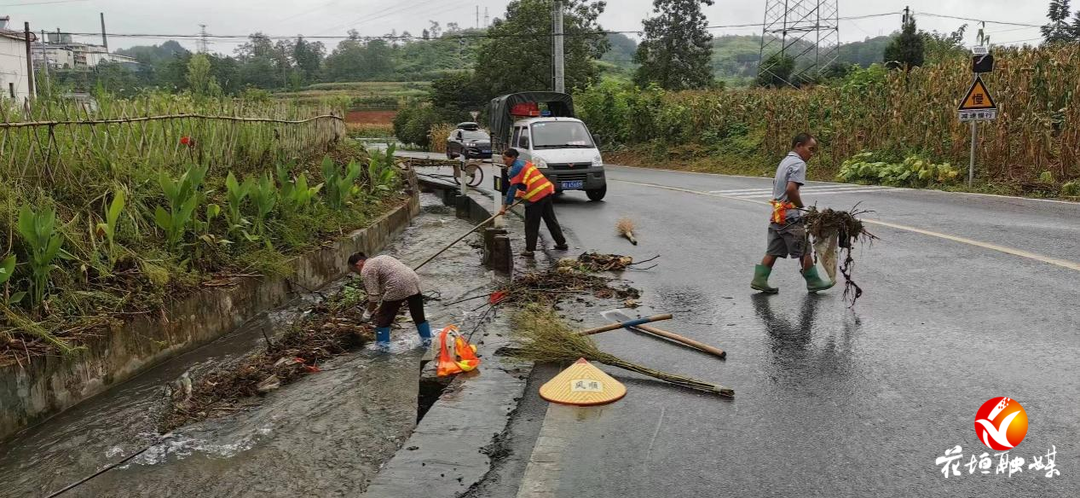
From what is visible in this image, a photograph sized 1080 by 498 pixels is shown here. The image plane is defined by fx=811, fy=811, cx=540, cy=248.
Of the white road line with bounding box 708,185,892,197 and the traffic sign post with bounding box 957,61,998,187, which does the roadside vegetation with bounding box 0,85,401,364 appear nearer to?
the white road line with bounding box 708,185,892,197

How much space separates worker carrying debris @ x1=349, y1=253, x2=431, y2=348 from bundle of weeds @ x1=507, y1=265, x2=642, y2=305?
0.96 meters

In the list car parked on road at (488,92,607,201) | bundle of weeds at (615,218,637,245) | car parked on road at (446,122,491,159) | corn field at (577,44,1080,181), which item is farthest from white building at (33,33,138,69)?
bundle of weeds at (615,218,637,245)

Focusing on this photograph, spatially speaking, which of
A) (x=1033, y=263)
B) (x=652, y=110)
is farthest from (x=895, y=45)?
(x=1033, y=263)

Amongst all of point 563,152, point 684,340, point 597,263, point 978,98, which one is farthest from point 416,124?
point 684,340

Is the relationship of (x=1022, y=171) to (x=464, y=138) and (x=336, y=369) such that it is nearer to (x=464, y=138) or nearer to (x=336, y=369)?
(x=336, y=369)

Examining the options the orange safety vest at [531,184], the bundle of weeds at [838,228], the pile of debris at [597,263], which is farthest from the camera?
the orange safety vest at [531,184]

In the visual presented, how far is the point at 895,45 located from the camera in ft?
127

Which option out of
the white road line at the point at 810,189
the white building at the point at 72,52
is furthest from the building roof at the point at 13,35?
the white road line at the point at 810,189

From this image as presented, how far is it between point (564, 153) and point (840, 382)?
487 inches

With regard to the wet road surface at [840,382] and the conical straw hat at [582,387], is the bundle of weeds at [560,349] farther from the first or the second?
the conical straw hat at [582,387]

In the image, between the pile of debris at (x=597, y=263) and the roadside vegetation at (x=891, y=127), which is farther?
the roadside vegetation at (x=891, y=127)

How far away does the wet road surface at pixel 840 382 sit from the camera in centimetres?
383

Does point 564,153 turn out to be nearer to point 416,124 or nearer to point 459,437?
point 459,437
